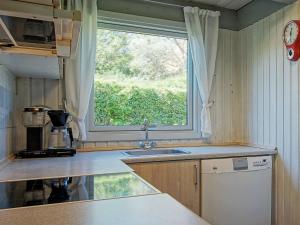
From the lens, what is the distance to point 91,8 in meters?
2.28

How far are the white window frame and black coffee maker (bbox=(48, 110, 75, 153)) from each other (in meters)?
0.36

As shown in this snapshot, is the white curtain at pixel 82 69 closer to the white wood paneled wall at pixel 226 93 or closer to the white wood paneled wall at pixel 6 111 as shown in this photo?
the white wood paneled wall at pixel 6 111

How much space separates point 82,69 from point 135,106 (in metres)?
0.64

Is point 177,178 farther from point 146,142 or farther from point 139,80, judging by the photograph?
point 139,80

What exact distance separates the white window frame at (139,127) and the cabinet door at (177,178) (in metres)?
0.58

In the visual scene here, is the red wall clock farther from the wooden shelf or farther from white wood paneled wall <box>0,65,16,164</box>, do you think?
white wood paneled wall <box>0,65,16,164</box>

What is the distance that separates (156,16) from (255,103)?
1.35 m

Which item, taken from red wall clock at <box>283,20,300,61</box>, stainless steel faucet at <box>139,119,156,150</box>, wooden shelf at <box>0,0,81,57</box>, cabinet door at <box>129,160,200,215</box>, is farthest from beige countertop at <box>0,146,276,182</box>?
red wall clock at <box>283,20,300,61</box>

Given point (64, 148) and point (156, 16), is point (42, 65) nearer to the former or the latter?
point (64, 148)

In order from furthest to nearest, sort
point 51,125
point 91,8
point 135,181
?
point 91,8
point 51,125
point 135,181

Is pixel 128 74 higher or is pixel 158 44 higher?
pixel 158 44

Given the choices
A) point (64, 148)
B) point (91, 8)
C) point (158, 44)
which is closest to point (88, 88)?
point (64, 148)

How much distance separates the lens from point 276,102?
2324mm

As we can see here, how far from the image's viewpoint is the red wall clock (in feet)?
6.82
